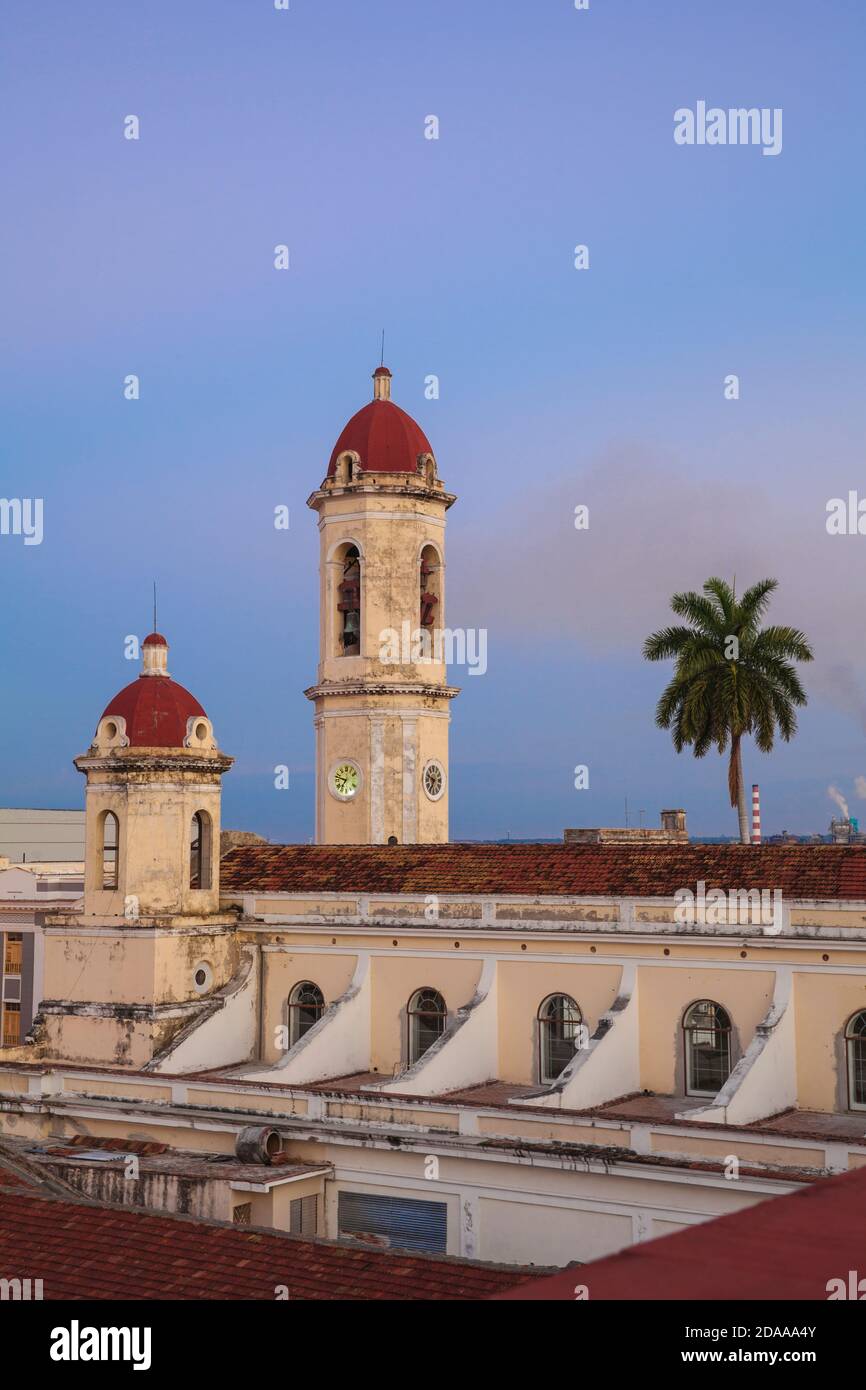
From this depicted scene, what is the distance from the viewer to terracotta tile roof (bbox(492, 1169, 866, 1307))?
4.71 metres

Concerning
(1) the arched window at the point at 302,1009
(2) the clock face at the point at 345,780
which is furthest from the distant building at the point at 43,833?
(1) the arched window at the point at 302,1009

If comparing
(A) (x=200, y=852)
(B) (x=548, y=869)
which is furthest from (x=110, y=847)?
(B) (x=548, y=869)

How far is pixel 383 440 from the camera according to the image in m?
37.4

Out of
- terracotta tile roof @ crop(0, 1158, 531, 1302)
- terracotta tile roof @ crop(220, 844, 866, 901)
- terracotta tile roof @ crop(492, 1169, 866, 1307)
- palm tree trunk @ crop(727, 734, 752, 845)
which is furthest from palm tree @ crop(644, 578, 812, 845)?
terracotta tile roof @ crop(492, 1169, 866, 1307)

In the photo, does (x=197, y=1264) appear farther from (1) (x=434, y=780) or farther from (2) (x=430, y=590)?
(2) (x=430, y=590)

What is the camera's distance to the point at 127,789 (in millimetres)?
29344

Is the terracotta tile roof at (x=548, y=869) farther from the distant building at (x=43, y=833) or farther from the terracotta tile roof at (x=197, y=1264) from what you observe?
the distant building at (x=43, y=833)

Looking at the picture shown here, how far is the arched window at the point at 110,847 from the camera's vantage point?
2978 cm

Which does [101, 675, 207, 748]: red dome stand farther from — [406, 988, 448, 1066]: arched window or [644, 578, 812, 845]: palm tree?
[644, 578, 812, 845]: palm tree

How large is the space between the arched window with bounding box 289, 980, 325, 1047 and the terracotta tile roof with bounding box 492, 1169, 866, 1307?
23770 mm

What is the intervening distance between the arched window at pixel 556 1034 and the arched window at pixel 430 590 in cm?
1312
